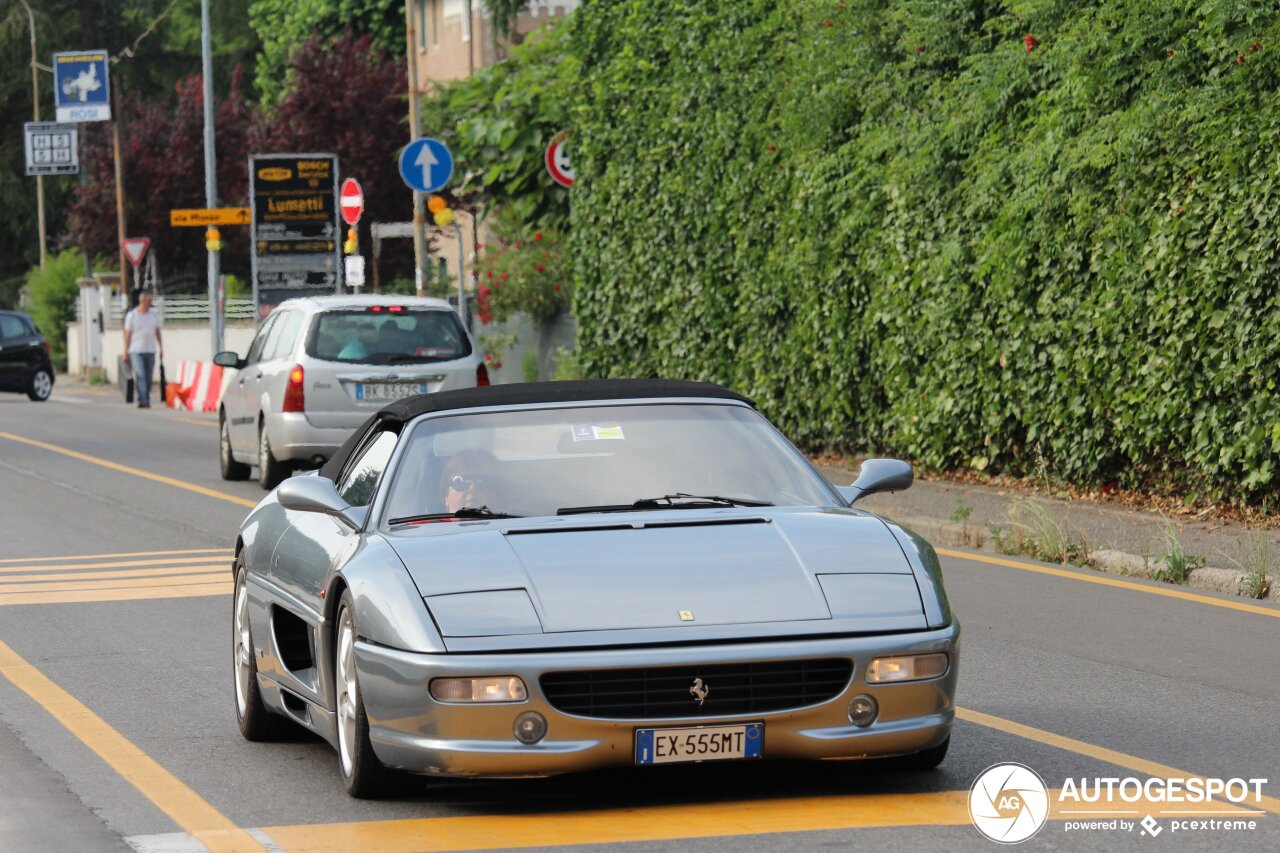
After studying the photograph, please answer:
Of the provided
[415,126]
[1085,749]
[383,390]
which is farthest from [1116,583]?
[415,126]

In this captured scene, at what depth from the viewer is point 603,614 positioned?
666cm

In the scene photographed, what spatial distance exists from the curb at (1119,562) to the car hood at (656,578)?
523 centimetres

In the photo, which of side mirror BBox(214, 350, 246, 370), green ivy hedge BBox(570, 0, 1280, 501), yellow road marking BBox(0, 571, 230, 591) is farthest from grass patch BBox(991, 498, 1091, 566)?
side mirror BBox(214, 350, 246, 370)

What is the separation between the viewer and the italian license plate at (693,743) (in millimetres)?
6617

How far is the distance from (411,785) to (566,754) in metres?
0.76

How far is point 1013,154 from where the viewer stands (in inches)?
658

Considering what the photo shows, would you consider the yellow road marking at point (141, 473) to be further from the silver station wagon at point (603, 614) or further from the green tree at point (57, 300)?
the green tree at point (57, 300)

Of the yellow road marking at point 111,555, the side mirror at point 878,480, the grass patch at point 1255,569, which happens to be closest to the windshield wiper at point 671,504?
the side mirror at point 878,480

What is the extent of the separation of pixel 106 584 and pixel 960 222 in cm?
705

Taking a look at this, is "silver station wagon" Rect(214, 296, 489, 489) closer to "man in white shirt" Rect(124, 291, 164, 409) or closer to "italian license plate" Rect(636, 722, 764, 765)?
"italian license plate" Rect(636, 722, 764, 765)

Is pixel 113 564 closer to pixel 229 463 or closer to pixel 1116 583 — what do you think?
pixel 1116 583

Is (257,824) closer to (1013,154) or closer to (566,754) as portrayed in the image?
(566,754)

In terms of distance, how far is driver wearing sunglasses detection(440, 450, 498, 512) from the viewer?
759 cm

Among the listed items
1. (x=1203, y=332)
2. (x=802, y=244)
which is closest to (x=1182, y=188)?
(x=1203, y=332)
